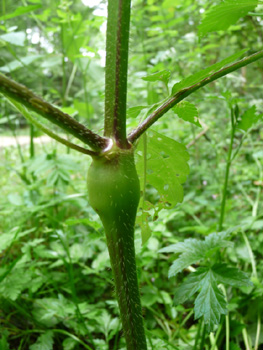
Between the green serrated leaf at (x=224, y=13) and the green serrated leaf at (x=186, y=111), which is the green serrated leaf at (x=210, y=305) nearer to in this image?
the green serrated leaf at (x=186, y=111)

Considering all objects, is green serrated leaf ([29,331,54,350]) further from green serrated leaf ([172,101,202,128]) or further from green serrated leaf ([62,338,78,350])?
green serrated leaf ([172,101,202,128])

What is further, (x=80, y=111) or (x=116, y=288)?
(x=80, y=111)

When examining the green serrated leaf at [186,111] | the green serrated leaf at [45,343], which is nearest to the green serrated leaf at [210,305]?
the green serrated leaf at [186,111]

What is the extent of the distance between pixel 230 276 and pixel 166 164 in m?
0.35

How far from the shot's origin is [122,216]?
473mm

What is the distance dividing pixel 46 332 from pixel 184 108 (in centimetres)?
86

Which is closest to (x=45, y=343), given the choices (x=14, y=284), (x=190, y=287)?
(x=14, y=284)

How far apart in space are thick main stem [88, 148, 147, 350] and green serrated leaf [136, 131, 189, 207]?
17 cm

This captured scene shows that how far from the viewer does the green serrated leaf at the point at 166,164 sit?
0.64 meters

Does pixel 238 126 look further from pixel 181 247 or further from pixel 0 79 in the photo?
pixel 0 79

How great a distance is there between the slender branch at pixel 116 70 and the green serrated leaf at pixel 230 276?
1.57 feet

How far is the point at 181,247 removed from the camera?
34.0 inches

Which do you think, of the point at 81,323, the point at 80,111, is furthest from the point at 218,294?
the point at 80,111

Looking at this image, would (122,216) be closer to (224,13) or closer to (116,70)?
(116,70)
